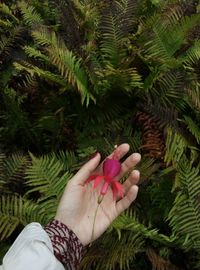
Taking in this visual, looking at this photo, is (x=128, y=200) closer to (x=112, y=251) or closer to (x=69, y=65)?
(x=112, y=251)

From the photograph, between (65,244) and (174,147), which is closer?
(65,244)

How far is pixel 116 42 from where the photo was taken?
11.0 feet

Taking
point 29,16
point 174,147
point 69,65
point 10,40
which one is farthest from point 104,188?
point 29,16

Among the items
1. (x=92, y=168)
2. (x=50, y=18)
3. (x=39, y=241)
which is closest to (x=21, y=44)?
(x=50, y=18)

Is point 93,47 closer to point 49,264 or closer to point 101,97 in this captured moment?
point 101,97

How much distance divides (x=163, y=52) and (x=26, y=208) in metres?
1.44

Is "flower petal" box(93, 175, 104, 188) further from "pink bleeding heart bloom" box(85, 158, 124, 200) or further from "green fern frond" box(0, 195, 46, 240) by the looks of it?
"green fern frond" box(0, 195, 46, 240)

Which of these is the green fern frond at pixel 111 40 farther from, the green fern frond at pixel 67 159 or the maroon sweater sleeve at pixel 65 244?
the maroon sweater sleeve at pixel 65 244

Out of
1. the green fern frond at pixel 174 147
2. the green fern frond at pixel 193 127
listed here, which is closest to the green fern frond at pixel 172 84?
the green fern frond at pixel 193 127

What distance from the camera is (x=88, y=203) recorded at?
6.35 feet

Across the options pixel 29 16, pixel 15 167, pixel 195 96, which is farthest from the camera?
pixel 29 16

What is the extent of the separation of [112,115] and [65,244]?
1487 millimetres

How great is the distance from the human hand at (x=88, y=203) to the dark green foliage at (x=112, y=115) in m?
0.42

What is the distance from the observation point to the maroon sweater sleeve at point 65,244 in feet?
5.76
